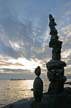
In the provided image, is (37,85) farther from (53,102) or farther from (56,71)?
(56,71)

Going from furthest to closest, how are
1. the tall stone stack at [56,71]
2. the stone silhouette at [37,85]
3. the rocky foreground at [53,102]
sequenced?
the tall stone stack at [56,71]
the rocky foreground at [53,102]
the stone silhouette at [37,85]

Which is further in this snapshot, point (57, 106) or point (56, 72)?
point (56, 72)

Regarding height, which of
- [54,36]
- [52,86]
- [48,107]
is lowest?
[48,107]

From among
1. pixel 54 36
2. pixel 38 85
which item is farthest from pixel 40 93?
pixel 54 36

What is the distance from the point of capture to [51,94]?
91.0 feet

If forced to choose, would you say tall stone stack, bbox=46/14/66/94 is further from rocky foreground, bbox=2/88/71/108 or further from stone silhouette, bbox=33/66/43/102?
stone silhouette, bbox=33/66/43/102

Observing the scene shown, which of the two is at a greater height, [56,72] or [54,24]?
[54,24]

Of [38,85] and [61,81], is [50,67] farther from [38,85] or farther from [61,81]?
[38,85]

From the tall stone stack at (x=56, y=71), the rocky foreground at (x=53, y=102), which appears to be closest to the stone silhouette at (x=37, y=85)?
the rocky foreground at (x=53, y=102)

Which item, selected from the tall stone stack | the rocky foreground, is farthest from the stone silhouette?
the tall stone stack

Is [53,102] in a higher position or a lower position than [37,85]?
lower

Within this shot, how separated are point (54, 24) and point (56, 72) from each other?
464cm

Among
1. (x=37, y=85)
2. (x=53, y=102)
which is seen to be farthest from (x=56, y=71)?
(x=37, y=85)

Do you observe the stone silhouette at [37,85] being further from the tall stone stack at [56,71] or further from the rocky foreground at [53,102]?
the tall stone stack at [56,71]
